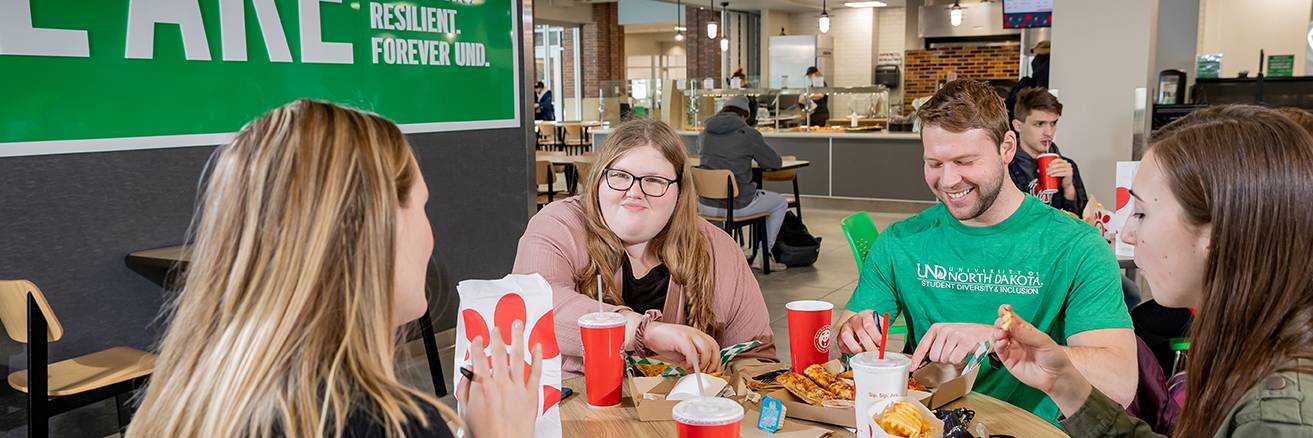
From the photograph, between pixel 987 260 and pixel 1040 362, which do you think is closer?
pixel 1040 362

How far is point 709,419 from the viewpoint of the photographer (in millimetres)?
1237

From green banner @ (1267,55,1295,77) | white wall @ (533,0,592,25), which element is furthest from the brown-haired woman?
white wall @ (533,0,592,25)

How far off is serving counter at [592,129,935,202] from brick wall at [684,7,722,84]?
19.2 ft

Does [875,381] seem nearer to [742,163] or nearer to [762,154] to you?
[742,163]

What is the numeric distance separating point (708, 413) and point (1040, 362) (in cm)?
69

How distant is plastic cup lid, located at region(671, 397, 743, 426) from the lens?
1.24m

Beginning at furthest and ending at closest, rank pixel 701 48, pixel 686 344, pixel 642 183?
pixel 701 48
pixel 642 183
pixel 686 344

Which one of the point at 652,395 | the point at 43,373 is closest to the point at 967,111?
the point at 652,395

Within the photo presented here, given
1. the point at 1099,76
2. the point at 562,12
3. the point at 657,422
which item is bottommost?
the point at 657,422

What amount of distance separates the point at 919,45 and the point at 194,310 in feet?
51.8

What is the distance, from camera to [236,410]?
94 cm

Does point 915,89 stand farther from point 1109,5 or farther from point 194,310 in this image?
point 194,310

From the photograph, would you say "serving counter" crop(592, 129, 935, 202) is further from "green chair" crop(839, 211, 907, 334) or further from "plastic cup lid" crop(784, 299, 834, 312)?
"plastic cup lid" crop(784, 299, 834, 312)

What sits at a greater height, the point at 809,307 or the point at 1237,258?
the point at 1237,258
